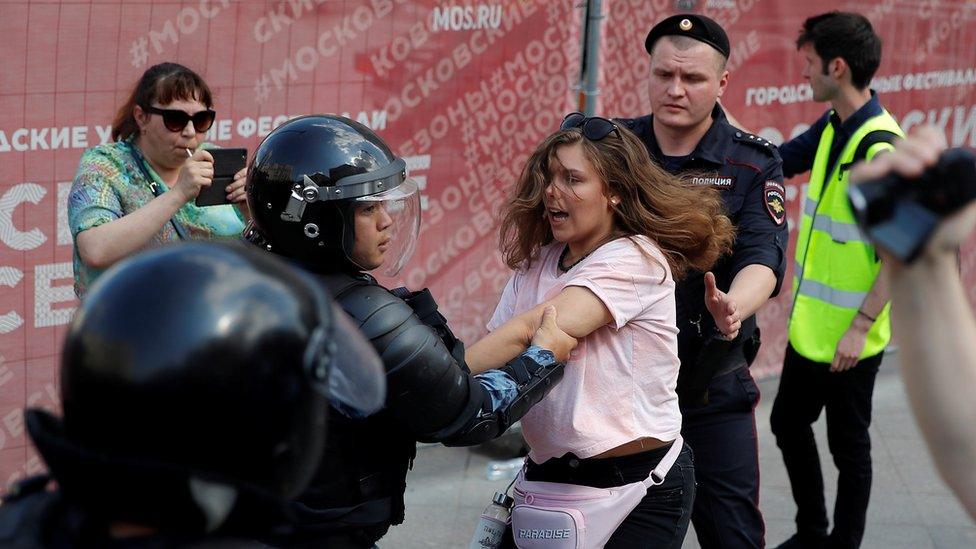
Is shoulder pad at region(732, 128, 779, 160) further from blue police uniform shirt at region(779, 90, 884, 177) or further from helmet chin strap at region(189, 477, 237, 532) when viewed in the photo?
helmet chin strap at region(189, 477, 237, 532)

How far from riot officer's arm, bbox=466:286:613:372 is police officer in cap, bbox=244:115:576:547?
20cm

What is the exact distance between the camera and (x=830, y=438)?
4758 millimetres

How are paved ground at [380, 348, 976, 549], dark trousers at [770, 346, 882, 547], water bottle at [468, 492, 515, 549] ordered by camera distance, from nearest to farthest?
water bottle at [468, 492, 515, 549], dark trousers at [770, 346, 882, 547], paved ground at [380, 348, 976, 549]

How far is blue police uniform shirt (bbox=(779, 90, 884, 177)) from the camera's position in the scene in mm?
4742

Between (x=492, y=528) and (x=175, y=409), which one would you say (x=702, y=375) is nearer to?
(x=492, y=528)

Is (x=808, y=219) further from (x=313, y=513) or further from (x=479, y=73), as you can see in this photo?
(x=313, y=513)

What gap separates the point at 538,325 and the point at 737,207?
120 centimetres

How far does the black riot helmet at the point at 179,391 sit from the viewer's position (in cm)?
129

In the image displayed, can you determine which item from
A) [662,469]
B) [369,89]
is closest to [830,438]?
[662,469]

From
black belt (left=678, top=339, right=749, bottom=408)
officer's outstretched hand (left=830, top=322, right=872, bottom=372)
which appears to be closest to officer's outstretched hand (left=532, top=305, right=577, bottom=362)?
black belt (left=678, top=339, right=749, bottom=408)

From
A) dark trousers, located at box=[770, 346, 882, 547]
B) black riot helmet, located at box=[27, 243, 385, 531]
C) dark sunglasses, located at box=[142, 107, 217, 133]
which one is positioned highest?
black riot helmet, located at box=[27, 243, 385, 531]

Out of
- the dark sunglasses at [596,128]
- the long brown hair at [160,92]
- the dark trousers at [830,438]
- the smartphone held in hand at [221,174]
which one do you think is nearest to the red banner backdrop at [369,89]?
the long brown hair at [160,92]

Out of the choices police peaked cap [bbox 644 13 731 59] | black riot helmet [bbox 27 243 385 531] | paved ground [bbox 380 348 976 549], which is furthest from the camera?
paved ground [bbox 380 348 976 549]

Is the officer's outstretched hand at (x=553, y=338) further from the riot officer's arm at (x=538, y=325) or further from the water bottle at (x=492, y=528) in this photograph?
the water bottle at (x=492, y=528)
